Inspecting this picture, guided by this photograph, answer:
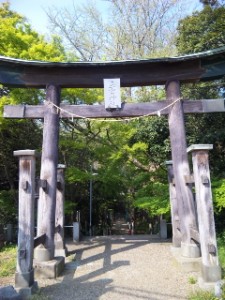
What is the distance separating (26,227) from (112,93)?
340 cm

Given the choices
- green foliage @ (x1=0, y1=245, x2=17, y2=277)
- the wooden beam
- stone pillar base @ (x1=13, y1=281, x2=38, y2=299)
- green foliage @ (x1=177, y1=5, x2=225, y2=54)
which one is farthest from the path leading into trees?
green foliage @ (x1=177, y1=5, x2=225, y2=54)

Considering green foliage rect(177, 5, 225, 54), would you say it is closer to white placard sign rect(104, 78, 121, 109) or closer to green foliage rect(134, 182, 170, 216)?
white placard sign rect(104, 78, 121, 109)

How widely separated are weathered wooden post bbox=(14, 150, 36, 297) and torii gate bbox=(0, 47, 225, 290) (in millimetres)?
987

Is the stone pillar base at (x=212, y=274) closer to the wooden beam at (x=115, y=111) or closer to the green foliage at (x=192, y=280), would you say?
the green foliage at (x=192, y=280)

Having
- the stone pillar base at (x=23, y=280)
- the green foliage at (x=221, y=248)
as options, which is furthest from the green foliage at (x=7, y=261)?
the green foliage at (x=221, y=248)

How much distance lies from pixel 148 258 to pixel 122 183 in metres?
6.15

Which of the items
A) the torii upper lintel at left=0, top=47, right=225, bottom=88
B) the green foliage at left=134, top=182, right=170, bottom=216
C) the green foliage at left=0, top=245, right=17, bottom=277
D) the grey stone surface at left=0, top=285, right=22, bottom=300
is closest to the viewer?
the grey stone surface at left=0, top=285, right=22, bottom=300

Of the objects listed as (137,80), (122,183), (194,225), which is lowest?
(194,225)

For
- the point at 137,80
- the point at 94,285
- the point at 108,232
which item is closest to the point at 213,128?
the point at 137,80

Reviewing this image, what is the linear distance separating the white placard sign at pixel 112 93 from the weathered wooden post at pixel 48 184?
112 centimetres

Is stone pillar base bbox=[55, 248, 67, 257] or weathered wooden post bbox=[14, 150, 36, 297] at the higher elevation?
weathered wooden post bbox=[14, 150, 36, 297]

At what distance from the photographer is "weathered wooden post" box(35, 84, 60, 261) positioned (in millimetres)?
6059

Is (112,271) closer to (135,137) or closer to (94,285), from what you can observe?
(94,285)

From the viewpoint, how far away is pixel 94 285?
5191mm
